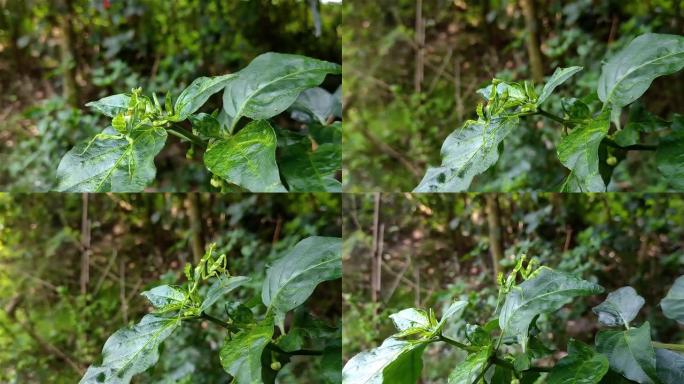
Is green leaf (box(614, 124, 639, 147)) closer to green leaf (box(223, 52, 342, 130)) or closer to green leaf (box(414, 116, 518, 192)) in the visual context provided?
green leaf (box(414, 116, 518, 192))

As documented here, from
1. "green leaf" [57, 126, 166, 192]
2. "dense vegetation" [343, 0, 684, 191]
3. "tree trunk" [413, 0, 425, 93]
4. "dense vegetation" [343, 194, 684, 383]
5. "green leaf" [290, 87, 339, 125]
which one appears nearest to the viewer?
"green leaf" [57, 126, 166, 192]

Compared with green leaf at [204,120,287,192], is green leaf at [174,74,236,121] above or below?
above

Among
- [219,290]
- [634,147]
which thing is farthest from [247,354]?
[634,147]

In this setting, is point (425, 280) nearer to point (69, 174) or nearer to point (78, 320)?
point (78, 320)

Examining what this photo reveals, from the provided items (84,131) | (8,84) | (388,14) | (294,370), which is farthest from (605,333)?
(8,84)

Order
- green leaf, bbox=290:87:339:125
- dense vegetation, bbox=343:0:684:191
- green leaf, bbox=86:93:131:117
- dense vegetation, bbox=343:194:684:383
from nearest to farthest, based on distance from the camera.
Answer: green leaf, bbox=86:93:131:117 < green leaf, bbox=290:87:339:125 < dense vegetation, bbox=343:194:684:383 < dense vegetation, bbox=343:0:684:191

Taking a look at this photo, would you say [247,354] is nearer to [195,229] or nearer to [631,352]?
[631,352]

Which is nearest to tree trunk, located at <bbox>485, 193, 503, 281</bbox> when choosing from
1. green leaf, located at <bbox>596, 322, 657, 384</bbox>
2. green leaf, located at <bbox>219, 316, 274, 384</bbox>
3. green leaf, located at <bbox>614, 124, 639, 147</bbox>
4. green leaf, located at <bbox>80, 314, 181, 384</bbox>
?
green leaf, located at <bbox>614, 124, 639, 147</bbox>
